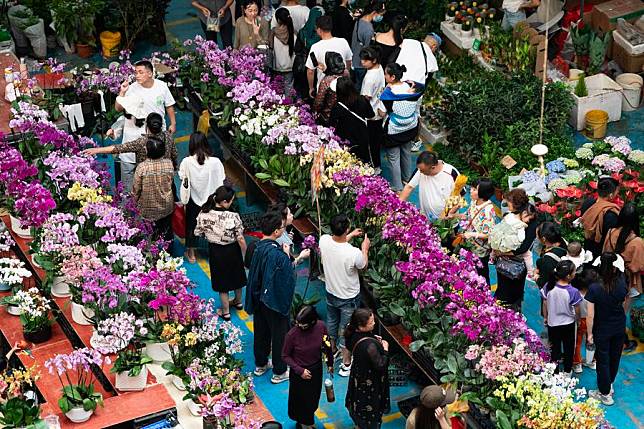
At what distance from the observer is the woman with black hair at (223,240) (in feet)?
39.8

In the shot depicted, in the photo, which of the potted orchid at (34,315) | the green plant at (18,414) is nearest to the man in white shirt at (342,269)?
the potted orchid at (34,315)

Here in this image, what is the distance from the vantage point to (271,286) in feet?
37.6

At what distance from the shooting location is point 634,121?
16.2 metres

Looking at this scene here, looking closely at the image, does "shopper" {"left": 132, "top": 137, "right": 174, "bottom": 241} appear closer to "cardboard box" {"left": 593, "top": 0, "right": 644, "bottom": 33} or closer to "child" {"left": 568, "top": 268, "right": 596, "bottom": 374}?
"child" {"left": 568, "top": 268, "right": 596, "bottom": 374}

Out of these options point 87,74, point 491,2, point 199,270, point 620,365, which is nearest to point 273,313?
point 199,270

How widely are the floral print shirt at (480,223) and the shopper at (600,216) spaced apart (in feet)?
3.20

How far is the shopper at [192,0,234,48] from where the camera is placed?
17.1 meters

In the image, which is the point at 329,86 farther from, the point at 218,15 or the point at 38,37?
the point at 38,37

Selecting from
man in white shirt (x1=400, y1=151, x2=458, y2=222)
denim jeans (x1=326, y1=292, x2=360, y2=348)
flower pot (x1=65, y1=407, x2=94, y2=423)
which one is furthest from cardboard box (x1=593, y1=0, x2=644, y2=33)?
flower pot (x1=65, y1=407, x2=94, y2=423)

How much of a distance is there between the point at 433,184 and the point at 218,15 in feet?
18.1

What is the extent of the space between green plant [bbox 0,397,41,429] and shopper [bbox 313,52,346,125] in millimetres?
5767

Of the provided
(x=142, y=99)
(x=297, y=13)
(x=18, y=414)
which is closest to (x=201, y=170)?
(x=142, y=99)

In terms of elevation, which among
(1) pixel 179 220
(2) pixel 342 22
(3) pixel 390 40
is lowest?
(1) pixel 179 220

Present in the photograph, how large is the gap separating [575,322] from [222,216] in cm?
338
